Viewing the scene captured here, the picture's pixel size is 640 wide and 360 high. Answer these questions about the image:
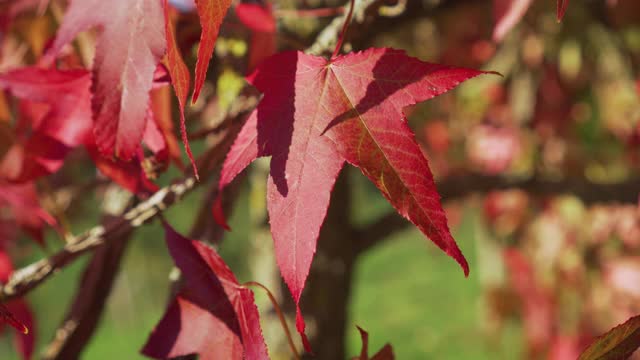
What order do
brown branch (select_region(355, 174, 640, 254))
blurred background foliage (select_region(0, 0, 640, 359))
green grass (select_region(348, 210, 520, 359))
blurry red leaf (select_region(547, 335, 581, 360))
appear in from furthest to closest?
green grass (select_region(348, 210, 520, 359)), blurry red leaf (select_region(547, 335, 581, 360)), blurred background foliage (select_region(0, 0, 640, 359)), brown branch (select_region(355, 174, 640, 254))

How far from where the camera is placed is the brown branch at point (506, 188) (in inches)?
43.4

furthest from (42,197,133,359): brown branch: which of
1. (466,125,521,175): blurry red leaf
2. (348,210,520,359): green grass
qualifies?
(348,210,520,359): green grass

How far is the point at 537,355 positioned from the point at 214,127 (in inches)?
Result: 65.9

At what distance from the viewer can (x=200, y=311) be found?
1.81ft

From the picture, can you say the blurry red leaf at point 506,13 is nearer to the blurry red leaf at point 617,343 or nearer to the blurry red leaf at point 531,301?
the blurry red leaf at point 617,343

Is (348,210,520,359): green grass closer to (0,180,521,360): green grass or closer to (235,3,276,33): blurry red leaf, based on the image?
(0,180,521,360): green grass

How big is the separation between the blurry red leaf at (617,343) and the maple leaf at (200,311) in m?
0.24

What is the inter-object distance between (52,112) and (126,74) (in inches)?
Answer: 7.3

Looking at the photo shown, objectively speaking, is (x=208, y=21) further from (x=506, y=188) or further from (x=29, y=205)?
(x=506, y=188)

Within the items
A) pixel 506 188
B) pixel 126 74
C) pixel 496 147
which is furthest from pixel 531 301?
pixel 126 74

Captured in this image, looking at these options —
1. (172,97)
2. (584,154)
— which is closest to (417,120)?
(584,154)

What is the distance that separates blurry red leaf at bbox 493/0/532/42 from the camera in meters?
0.61

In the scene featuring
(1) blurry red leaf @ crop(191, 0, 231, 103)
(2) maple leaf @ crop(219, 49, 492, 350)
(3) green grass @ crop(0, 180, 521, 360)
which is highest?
(1) blurry red leaf @ crop(191, 0, 231, 103)

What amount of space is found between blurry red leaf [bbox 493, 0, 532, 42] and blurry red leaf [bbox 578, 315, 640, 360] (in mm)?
266
